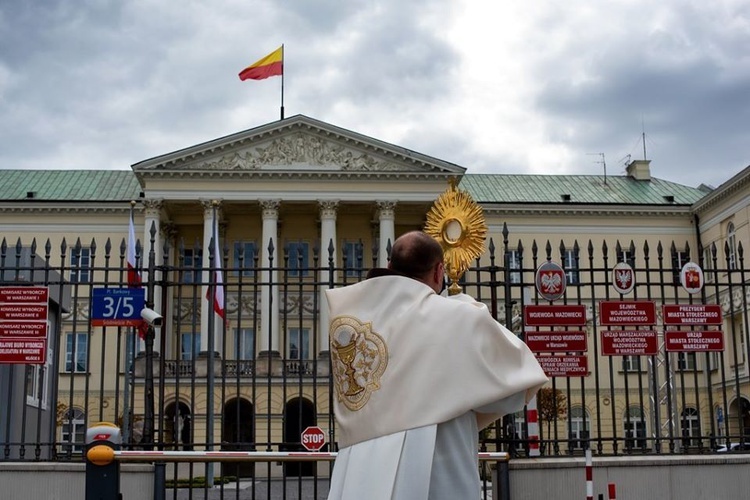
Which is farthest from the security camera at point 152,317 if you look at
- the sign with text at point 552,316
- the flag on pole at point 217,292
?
the sign with text at point 552,316

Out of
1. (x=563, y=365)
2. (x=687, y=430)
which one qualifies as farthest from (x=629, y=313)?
(x=687, y=430)

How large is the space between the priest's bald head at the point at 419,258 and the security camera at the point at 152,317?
6.38 m

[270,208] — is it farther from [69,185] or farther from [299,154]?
[69,185]

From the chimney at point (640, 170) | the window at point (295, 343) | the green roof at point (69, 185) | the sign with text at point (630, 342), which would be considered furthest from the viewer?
the chimney at point (640, 170)

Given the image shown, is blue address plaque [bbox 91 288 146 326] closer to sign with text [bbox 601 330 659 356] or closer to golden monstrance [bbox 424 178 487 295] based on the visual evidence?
golden monstrance [bbox 424 178 487 295]

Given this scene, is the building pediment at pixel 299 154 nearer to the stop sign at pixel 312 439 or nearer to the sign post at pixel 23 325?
the sign post at pixel 23 325

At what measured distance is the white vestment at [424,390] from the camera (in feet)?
11.7

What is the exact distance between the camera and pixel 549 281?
34.7 feet

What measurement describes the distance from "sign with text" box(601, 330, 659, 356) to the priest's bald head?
276 inches

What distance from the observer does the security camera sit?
985 centimetres

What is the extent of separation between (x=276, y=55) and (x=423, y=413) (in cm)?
Result: 4357

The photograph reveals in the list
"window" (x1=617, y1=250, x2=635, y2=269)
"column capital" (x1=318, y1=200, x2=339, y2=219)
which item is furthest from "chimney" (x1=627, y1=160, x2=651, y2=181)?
"window" (x1=617, y1=250, x2=635, y2=269)

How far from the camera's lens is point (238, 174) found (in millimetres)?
49312

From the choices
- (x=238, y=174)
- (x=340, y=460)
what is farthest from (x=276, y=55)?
(x=340, y=460)
